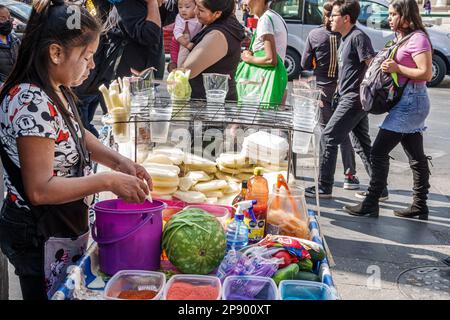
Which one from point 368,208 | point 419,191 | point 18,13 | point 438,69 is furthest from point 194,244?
point 438,69

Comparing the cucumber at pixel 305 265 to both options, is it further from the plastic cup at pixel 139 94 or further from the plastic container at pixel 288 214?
the plastic cup at pixel 139 94

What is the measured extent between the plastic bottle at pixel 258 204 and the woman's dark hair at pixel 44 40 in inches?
38.8

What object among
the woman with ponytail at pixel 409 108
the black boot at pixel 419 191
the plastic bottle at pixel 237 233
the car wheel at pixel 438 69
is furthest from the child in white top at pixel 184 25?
the car wheel at pixel 438 69

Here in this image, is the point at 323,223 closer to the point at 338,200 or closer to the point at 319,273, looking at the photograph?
the point at 338,200

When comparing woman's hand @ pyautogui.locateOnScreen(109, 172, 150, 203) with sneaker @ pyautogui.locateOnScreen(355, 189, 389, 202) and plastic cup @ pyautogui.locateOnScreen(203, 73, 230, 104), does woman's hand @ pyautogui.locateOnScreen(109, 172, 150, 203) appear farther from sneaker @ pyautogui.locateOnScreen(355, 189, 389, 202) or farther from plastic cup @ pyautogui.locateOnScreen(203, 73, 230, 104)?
sneaker @ pyautogui.locateOnScreen(355, 189, 389, 202)

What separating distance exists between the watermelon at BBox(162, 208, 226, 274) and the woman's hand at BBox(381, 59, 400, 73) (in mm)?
3068

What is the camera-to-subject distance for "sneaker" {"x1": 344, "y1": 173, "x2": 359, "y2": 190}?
6.00 m

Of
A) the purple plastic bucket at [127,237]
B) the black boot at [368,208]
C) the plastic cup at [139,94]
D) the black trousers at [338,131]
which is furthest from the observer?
the black trousers at [338,131]

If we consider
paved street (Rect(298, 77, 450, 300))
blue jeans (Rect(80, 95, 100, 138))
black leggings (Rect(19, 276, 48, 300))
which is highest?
blue jeans (Rect(80, 95, 100, 138))

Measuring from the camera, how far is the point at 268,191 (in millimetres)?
2684

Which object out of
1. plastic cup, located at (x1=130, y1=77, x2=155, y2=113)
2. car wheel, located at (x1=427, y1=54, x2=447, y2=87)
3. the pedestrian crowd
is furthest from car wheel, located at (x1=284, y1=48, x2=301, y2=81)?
plastic cup, located at (x1=130, y1=77, x2=155, y2=113)

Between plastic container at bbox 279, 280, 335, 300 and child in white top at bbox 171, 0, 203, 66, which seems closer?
plastic container at bbox 279, 280, 335, 300

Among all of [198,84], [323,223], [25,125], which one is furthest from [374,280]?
[25,125]

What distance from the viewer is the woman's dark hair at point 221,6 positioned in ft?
12.4
